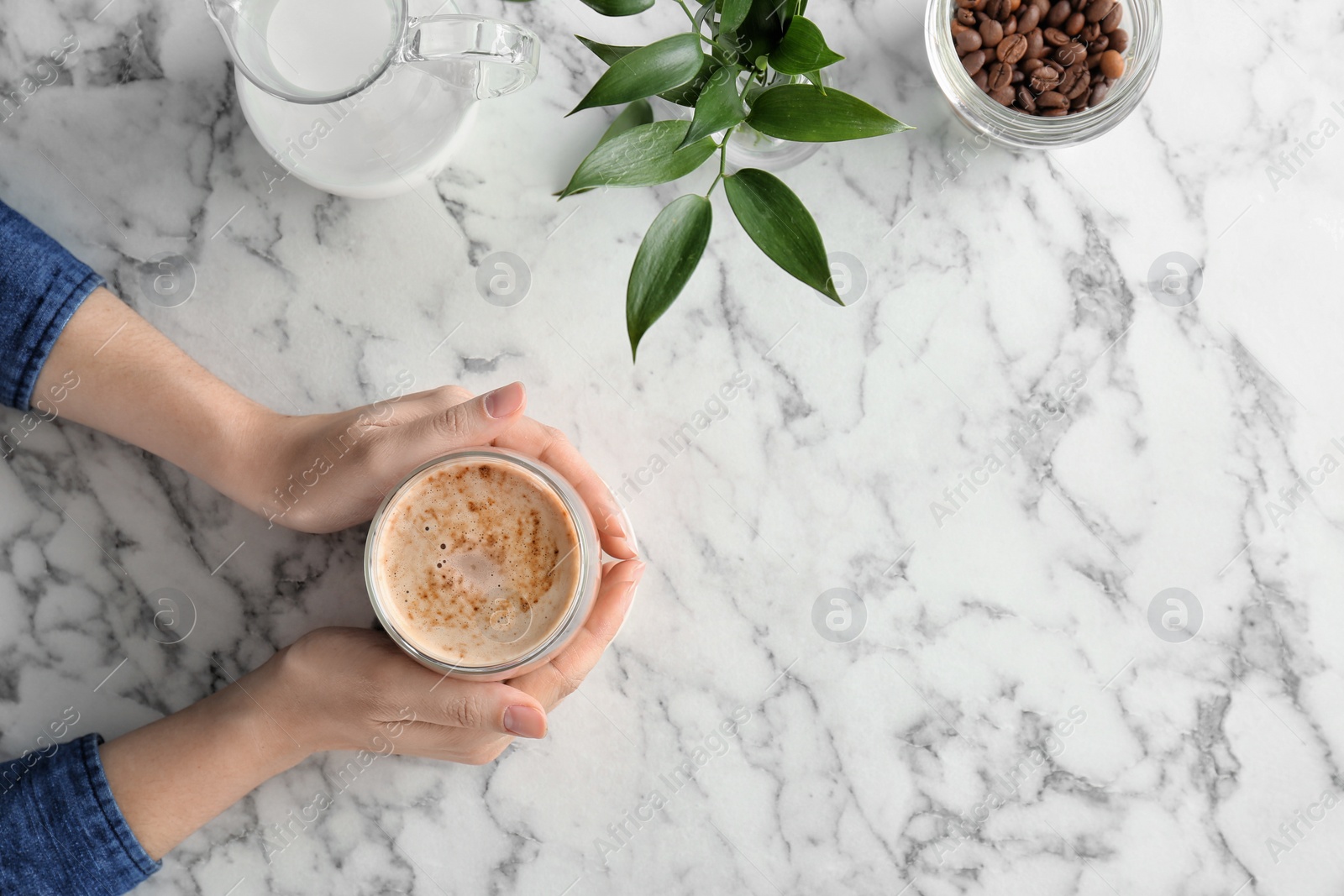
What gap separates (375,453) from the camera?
0.78 m

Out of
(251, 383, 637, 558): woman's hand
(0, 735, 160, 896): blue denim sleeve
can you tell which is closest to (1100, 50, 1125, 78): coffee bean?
(251, 383, 637, 558): woman's hand

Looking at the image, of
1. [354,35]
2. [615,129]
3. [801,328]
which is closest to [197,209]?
[354,35]

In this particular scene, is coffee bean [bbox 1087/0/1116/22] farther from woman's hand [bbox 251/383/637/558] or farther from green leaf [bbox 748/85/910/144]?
woman's hand [bbox 251/383/637/558]

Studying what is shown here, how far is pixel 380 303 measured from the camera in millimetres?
929

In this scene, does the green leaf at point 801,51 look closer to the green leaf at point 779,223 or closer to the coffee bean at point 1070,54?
the green leaf at point 779,223

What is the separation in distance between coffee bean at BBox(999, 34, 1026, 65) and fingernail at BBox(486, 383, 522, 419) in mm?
525

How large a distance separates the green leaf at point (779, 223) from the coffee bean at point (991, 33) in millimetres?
302

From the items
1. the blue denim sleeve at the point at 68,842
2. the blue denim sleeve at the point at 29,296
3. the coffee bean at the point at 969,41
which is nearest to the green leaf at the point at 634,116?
the coffee bean at the point at 969,41

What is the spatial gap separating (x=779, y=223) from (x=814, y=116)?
77 millimetres

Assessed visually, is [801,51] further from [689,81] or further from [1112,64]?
[1112,64]

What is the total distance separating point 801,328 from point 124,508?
0.71 m

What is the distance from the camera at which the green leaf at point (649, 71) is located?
60cm

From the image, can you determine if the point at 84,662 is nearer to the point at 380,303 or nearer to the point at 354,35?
the point at 380,303

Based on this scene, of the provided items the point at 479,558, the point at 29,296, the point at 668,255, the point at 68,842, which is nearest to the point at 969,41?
the point at 668,255
